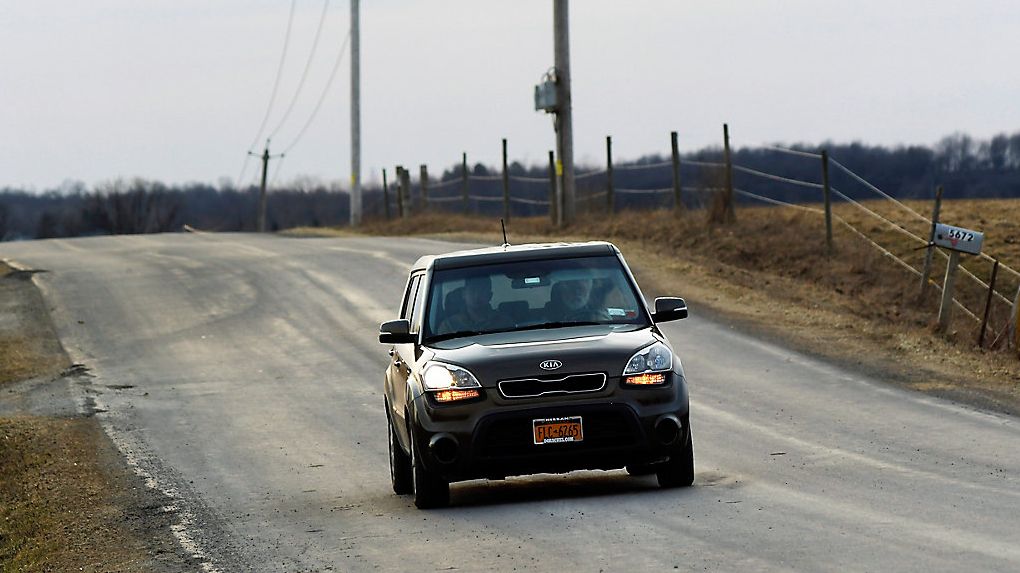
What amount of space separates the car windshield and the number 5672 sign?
11.1 metres

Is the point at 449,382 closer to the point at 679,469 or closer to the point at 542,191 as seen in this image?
the point at 679,469

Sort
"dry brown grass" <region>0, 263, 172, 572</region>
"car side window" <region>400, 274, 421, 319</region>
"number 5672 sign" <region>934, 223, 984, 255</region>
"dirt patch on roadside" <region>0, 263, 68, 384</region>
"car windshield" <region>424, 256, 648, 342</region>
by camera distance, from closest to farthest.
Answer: "dry brown grass" <region>0, 263, 172, 572</region>
"car windshield" <region>424, 256, 648, 342</region>
"car side window" <region>400, 274, 421, 319</region>
"number 5672 sign" <region>934, 223, 984, 255</region>
"dirt patch on roadside" <region>0, 263, 68, 384</region>

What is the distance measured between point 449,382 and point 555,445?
0.80 m

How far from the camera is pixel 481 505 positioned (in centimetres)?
1115

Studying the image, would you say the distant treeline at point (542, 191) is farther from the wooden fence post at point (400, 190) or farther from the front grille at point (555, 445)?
the front grille at point (555, 445)

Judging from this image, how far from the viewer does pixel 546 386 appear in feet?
35.1

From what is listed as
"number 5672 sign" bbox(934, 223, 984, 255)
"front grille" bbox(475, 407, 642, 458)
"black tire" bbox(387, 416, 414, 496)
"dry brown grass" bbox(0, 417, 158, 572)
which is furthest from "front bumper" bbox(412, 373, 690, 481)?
"number 5672 sign" bbox(934, 223, 984, 255)

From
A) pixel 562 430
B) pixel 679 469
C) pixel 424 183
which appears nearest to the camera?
pixel 562 430

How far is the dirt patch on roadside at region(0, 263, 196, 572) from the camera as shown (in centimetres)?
1020

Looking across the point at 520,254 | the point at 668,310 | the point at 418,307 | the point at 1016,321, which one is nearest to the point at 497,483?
the point at 418,307

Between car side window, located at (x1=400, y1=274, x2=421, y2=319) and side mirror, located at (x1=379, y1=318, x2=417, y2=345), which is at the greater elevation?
car side window, located at (x1=400, y1=274, x2=421, y2=319)

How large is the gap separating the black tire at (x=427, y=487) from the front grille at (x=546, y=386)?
2.47 ft

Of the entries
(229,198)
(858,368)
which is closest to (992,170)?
(858,368)

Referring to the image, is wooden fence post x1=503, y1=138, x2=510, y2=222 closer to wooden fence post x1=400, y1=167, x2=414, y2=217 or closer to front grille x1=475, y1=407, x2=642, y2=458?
wooden fence post x1=400, y1=167, x2=414, y2=217
